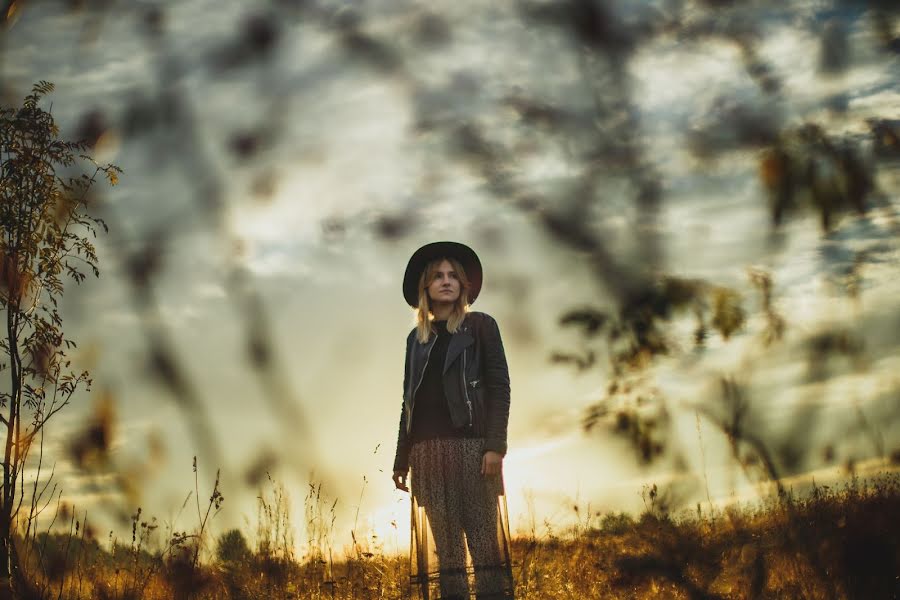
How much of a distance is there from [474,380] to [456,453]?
0.34 m

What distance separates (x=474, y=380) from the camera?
12.0 ft

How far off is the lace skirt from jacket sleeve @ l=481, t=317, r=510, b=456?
103 millimetres

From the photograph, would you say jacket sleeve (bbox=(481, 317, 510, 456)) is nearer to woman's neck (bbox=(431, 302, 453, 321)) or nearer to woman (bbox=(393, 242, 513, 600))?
woman (bbox=(393, 242, 513, 600))

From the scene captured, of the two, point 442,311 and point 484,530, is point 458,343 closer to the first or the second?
point 442,311

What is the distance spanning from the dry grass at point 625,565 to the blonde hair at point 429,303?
1989 mm

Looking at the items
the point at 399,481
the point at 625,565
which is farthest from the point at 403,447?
the point at 625,565

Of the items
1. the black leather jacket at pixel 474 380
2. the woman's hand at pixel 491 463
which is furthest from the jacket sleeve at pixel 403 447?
the woman's hand at pixel 491 463

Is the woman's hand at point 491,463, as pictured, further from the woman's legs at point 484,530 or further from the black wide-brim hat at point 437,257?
the black wide-brim hat at point 437,257

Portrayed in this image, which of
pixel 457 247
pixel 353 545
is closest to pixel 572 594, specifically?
pixel 353 545

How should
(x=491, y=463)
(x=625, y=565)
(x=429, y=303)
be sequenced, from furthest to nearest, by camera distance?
1. (x=625, y=565)
2. (x=429, y=303)
3. (x=491, y=463)

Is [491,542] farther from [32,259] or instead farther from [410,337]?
[32,259]

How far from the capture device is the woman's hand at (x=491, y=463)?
3.52 m

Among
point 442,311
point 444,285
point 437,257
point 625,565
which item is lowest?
point 625,565

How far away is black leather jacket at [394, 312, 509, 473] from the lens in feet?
11.8
